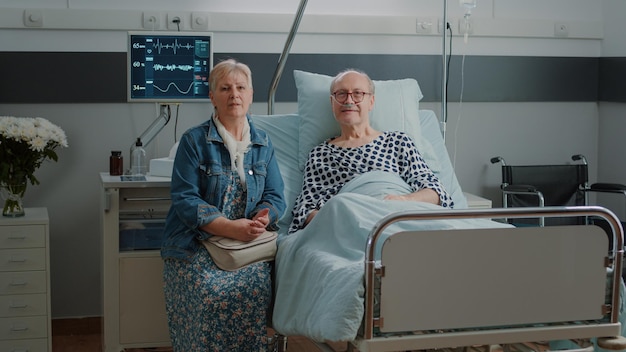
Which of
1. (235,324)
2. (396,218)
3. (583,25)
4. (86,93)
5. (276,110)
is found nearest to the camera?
(396,218)

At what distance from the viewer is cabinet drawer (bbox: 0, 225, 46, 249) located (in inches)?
145

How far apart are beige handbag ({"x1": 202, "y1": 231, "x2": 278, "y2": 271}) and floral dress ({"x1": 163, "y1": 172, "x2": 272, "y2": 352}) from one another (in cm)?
2

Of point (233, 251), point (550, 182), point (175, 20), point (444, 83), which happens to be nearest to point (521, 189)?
point (550, 182)

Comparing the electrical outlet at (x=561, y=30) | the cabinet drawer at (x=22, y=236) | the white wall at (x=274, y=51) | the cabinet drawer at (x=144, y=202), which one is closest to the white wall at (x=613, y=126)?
the white wall at (x=274, y=51)

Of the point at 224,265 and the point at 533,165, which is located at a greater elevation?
the point at 533,165

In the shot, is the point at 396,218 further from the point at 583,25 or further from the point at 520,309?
the point at 583,25

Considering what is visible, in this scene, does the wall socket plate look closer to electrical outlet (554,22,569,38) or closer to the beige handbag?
electrical outlet (554,22,569,38)

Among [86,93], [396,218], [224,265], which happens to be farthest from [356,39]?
[396,218]

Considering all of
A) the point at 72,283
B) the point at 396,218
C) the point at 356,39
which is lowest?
the point at 72,283

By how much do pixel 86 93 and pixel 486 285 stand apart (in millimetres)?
2434

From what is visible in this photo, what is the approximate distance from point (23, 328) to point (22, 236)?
1.26 ft

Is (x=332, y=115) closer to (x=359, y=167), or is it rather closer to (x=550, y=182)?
(x=359, y=167)

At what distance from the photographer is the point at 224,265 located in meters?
3.23

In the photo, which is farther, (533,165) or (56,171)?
(533,165)
